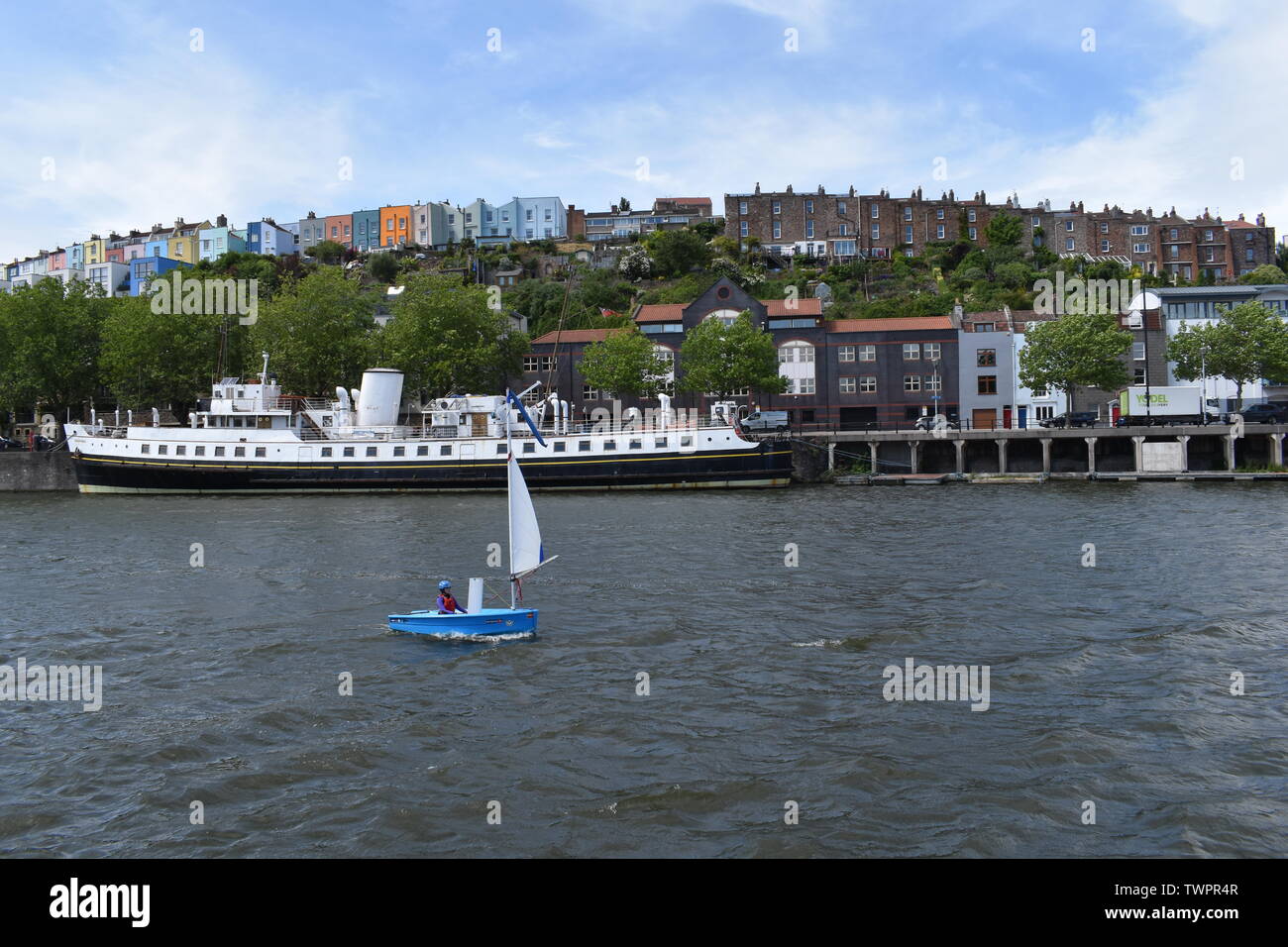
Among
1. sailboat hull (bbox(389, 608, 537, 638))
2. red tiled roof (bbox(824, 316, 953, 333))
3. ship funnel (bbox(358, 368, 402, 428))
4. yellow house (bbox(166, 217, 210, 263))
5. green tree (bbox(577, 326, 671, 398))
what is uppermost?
yellow house (bbox(166, 217, 210, 263))

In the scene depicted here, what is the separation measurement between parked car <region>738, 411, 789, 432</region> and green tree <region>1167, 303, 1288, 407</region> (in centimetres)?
2813

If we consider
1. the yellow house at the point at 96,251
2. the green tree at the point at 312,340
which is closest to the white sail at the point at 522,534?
the green tree at the point at 312,340

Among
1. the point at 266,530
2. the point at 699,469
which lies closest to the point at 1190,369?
the point at 699,469

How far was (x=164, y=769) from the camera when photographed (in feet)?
45.5

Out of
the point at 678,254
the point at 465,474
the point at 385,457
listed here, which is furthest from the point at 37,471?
the point at 678,254

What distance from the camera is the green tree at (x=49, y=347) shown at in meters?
71.2

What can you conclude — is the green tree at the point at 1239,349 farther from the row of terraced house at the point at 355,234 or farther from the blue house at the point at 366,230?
the blue house at the point at 366,230

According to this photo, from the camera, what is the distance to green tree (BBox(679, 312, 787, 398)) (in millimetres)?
69688

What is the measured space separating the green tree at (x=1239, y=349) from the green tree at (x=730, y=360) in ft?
95.5

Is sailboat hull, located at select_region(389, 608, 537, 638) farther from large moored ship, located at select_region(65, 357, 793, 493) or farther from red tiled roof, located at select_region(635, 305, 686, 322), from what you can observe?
red tiled roof, located at select_region(635, 305, 686, 322)

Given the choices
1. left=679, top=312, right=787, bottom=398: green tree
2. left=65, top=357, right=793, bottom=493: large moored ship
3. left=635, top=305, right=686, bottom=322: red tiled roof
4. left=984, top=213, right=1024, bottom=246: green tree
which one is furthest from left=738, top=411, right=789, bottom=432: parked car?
left=984, top=213, right=1024, bottom=246: green tree

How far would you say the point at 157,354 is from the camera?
7100 centimetres

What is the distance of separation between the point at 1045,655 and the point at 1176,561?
1246 centimetres

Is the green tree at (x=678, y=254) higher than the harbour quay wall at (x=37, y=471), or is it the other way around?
the green tree at (x=678, y=254)
